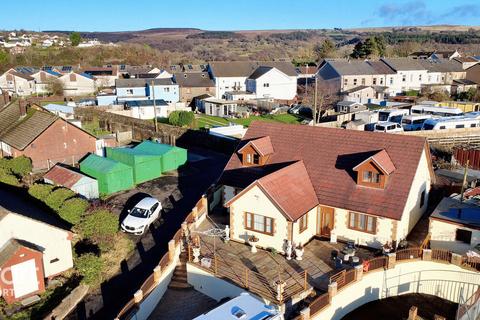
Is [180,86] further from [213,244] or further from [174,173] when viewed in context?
[213,244]

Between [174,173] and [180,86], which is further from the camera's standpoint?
[180,86]

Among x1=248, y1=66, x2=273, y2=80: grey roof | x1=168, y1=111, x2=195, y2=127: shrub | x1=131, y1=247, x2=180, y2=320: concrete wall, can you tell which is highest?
x1=248, y1=66, x2=273, y2=80: grey roof

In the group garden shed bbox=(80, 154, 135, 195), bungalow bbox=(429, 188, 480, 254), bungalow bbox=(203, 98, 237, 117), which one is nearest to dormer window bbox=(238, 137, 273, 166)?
bungalow bbox=(429, 188, 480, 254)

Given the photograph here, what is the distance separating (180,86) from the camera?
230 feet

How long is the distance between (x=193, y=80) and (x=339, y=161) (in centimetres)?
5452

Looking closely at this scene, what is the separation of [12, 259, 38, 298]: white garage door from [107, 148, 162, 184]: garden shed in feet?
44.5

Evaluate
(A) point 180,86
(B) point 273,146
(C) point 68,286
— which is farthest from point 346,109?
(C) point 68,286

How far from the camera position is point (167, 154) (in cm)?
3434

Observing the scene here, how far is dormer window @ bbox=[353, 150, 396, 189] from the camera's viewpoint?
19344 millimetres

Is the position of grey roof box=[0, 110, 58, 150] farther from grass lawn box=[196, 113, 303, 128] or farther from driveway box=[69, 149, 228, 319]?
grass lawn box=[196, 113, 303, 128]

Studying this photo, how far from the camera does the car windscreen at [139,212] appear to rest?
81.5ft

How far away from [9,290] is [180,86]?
54.4 m

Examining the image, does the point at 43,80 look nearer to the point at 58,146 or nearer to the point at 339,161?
the point at 58,146

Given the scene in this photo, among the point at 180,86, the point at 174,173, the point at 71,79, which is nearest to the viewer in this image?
the point at 174,173
